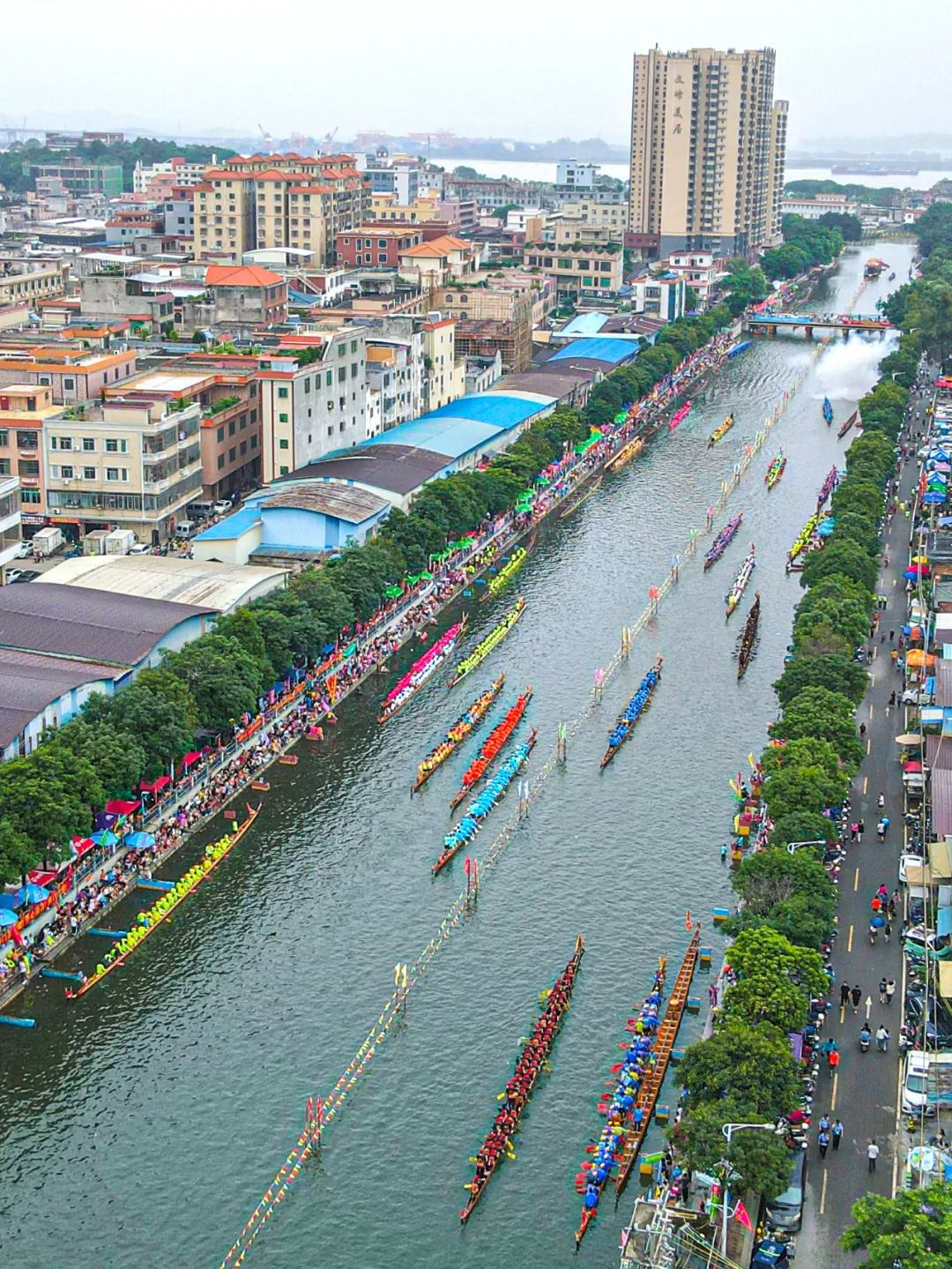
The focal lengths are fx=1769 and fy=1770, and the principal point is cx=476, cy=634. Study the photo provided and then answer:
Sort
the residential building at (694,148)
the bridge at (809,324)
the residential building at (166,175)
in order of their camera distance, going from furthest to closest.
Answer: the residential building at (166,175) < the residential building at (694,148) < the bridge at (809,324)

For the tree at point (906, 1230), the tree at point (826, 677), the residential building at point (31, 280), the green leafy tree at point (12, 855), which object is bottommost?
the tree at point (906, 1230)

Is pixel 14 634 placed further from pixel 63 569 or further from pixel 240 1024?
pixel 240 1024

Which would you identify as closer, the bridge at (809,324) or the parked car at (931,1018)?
the parked car at (931,1018)

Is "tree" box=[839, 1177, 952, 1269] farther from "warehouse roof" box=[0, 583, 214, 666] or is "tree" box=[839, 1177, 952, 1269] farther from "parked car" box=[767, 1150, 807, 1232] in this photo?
"warehouse roof" box=[0, 583, 214, 666]

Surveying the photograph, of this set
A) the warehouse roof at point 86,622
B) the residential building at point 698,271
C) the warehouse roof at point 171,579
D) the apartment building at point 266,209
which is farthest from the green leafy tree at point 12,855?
the residential building at point 698,271

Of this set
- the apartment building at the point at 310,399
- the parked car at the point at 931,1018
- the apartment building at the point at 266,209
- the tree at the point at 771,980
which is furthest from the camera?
the apartment building at the point at 266,209

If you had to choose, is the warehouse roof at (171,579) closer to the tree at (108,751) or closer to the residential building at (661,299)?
the tree at (108,751)

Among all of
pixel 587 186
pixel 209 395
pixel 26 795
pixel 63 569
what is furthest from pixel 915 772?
pixel 587 186
